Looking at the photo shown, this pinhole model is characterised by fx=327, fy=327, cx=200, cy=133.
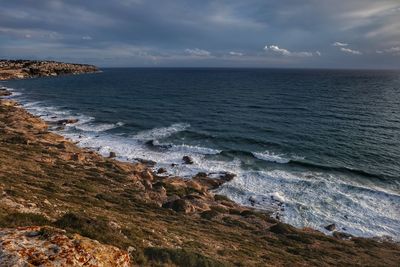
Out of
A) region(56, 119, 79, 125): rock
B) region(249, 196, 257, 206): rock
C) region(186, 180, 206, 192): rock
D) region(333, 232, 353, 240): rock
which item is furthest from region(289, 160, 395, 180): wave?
region(56, 119, 79, 125): rock

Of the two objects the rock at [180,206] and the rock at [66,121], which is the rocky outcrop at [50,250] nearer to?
the rock at [180,206]

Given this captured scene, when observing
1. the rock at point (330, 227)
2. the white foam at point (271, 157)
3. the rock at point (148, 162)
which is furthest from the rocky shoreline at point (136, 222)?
the white foam at point (271, 157)

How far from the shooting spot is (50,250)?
9.39 metres

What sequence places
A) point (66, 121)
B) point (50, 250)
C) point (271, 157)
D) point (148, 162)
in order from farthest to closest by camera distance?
point (66, 121) < point (271, 157) < point (148, 162) < point (50, 250)

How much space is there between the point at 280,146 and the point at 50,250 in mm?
42722

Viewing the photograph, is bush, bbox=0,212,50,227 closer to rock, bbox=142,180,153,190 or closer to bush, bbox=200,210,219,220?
bush, bbox=200,210,219,220

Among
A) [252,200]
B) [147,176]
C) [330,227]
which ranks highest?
[147,176]

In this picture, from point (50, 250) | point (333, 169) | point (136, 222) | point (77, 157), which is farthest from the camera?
point (333, 169)

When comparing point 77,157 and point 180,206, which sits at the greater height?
point 77,157

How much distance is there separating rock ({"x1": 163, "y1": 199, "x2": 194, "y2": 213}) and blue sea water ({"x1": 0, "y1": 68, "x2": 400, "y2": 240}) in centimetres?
717

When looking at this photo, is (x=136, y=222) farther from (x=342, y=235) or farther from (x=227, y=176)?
(x=227, y=176)

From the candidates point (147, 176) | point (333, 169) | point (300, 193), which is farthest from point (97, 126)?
point (333, 169)

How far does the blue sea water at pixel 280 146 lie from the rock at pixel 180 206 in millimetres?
7171

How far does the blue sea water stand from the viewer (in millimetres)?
32031
